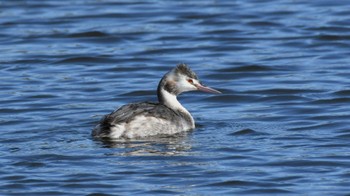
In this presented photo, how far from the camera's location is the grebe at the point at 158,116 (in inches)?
545

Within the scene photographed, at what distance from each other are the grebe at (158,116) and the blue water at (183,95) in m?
0.17

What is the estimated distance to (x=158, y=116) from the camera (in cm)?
1412

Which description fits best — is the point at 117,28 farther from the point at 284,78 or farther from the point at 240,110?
the point at 240,110

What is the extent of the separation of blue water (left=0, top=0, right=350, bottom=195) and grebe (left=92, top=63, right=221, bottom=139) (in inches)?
6.6

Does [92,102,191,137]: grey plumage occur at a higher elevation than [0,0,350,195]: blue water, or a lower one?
higher

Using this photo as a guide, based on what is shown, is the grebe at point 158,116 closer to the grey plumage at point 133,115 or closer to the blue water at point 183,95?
the grey plumage at point 133,115

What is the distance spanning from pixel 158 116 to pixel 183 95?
3.04 metres

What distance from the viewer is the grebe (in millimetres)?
13836

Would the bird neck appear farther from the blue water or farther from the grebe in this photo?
the blue water

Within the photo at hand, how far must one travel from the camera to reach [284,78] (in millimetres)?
17922

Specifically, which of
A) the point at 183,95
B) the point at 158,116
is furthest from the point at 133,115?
the point at 183,95

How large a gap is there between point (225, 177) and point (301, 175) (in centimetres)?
74

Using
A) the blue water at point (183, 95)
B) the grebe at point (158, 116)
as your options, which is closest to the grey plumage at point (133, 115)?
the grebe at point (158, 116)

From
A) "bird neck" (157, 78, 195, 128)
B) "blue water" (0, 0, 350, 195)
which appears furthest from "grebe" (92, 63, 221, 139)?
"blue water" (0, 0, 350, 195)
